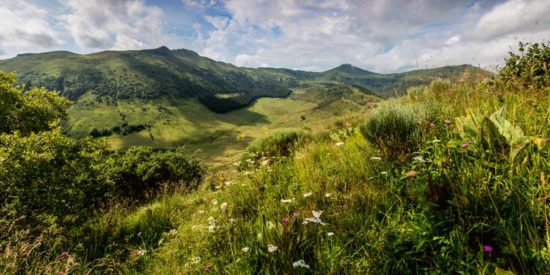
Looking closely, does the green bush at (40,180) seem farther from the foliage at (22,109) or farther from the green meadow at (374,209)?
the foliage at (22,109)

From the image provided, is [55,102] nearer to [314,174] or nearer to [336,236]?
[314,174]

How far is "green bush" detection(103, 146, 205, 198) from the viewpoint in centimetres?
1947

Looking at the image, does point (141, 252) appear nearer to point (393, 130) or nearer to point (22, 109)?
point (393, 130)

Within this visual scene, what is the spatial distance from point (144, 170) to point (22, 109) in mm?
8251

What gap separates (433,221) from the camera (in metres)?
2.62

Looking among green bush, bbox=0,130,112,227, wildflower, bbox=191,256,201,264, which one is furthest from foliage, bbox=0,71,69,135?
wildflower, bbox=191,256,201,264

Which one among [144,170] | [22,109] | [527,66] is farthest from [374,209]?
[22,109]

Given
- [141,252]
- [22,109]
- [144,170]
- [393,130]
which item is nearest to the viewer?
[141,252]

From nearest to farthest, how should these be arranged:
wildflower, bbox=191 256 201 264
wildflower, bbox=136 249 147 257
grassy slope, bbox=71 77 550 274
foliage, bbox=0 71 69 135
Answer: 1. grassy slope, bbox=71 77 550 274
2. wildflower, bbox=191 256 201 264
3. wildflower, bbox=136 249 147 257
4. foliage, bbox=0 71 69 135

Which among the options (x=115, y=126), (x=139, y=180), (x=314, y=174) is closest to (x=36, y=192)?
(x=314, y=174)

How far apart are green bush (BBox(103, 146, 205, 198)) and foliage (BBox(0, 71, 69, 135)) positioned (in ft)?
15.9

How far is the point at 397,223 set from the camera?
9.74 feet

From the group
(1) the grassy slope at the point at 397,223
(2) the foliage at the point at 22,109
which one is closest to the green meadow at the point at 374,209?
(1) the grassy slope at the point at 397,223

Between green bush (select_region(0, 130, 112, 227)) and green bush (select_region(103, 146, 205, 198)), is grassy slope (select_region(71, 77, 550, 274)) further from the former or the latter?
green bush (select_region(103, 146, 205, 198))
